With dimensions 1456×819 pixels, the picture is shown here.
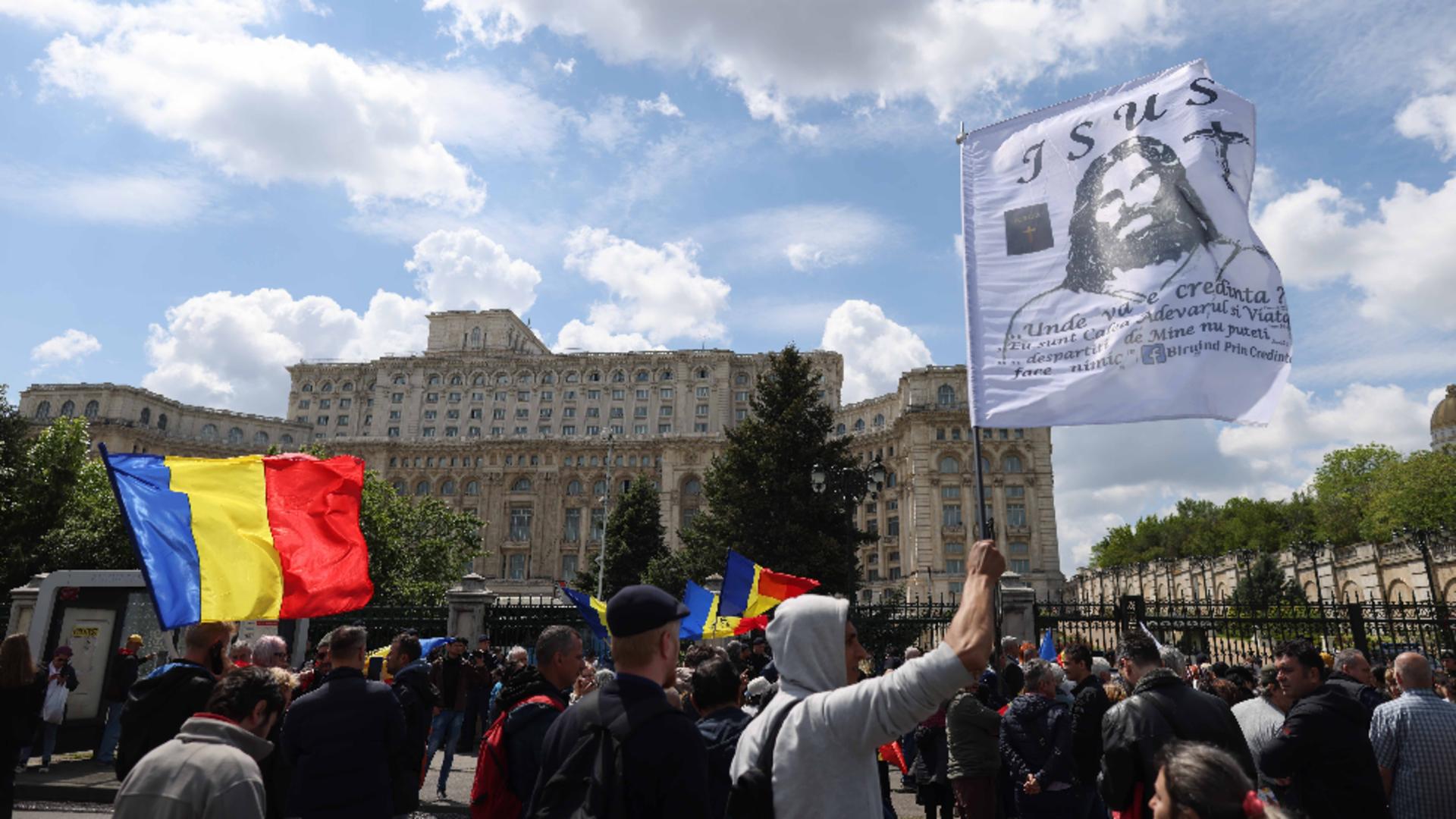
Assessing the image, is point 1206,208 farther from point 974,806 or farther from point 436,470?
point 436,470

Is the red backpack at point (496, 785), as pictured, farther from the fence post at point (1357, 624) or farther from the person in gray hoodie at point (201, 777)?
the fence post at point (1357, 624)

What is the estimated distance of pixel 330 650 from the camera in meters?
5.32

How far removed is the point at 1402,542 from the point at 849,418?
2297 inches

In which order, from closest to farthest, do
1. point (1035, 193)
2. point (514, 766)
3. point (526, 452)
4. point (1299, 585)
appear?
point (514, 766)
point (1035, 193)
point (1299, 585)
point (526, 452)

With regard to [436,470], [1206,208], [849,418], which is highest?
[849,418]

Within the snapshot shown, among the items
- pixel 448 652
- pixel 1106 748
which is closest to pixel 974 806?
pixel 1106 748

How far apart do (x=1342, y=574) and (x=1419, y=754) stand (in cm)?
6740

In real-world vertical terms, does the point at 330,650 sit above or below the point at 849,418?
below

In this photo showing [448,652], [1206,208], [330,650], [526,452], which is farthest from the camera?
[526,452]

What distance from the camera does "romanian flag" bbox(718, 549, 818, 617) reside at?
1362 cm

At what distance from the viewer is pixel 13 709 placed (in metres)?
6.20

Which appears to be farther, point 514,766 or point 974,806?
point 974,806

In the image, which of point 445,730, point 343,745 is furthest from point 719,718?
point 445,730

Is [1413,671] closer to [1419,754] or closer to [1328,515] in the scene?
[1419,754]
